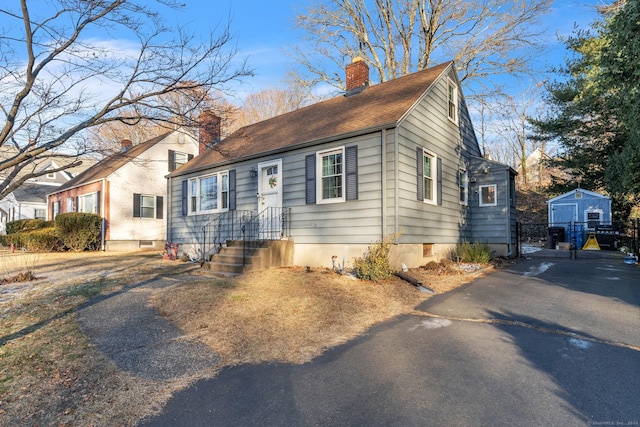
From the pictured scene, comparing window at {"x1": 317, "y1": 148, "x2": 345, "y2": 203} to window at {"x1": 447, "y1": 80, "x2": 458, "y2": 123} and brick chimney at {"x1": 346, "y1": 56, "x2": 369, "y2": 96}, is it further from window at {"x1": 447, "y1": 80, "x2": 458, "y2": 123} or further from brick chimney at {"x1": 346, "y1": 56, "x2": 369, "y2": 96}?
window at {"x1": 447, "y1": 80, "x2": 458, "y2": 123}

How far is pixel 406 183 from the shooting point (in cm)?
905

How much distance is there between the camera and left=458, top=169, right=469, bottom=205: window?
41.6 ft

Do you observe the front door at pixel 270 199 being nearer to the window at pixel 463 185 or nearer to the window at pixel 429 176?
the window at pixel 429 176

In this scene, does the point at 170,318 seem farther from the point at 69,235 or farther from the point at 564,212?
the point at 564,212

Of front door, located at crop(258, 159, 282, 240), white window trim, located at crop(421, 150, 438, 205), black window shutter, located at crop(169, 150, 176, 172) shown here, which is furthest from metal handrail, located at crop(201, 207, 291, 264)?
black window shutter, located at crop(169, 150, 176, 172)

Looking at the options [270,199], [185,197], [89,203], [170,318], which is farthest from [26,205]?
[170,318]

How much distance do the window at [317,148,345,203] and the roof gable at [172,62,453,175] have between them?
1.66 ft

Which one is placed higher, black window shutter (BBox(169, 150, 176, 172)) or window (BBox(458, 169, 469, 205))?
black window shutter (BBox(169, 150, 176, 172))

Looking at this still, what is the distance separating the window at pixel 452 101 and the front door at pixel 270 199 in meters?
5.95

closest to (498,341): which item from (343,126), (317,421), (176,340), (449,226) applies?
(317,421)

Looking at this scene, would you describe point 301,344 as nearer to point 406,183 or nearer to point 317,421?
point 317,421

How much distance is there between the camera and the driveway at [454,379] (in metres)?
2.83

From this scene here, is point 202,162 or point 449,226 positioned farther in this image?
point 202,162

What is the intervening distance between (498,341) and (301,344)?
242 centimetres
